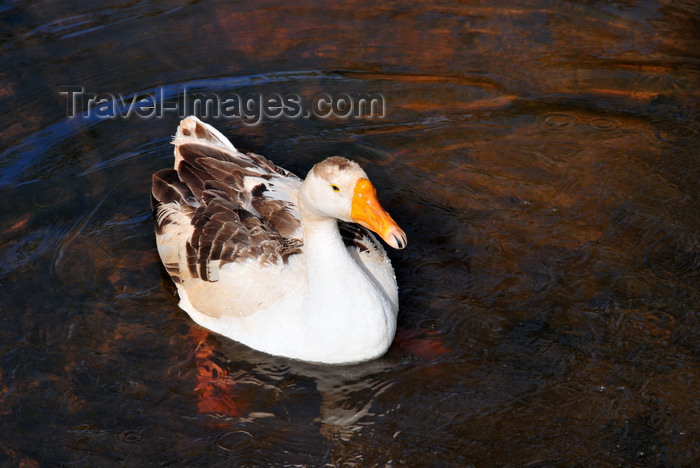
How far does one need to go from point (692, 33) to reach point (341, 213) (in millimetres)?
7088

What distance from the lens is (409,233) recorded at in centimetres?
828

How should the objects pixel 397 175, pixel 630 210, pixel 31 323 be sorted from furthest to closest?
pixel 397 175 → pixel 630 210 → pixel 31 323

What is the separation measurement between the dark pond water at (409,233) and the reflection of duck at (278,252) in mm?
334

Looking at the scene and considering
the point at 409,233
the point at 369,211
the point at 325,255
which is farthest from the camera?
the point at 409,233

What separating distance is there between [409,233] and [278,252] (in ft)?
5.75

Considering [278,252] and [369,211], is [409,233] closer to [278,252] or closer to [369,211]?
[278,252]

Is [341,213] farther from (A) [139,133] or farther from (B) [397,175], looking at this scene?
(A) [139,133]

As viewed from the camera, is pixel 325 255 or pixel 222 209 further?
pixel 222 209

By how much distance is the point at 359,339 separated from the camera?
6570mm

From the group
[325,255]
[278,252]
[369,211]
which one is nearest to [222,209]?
[278,252]

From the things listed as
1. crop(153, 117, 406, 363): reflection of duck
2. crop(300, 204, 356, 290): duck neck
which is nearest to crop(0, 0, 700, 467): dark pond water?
crop(153, 117, 406, 363): reflection of duck

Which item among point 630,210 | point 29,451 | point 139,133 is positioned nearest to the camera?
point 29,451

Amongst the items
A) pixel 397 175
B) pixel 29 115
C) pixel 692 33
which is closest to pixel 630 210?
pixel 397 175

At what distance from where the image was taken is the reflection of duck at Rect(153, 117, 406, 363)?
635cm
